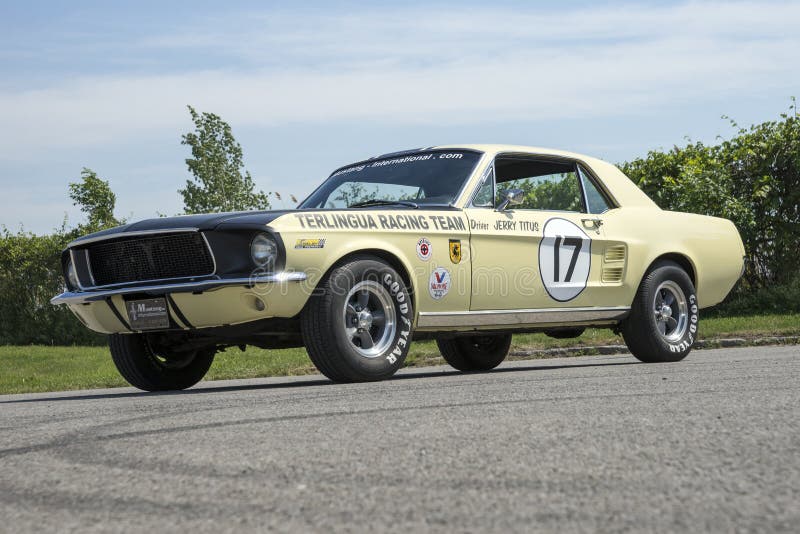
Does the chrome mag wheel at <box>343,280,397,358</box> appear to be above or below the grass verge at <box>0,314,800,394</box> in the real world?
above

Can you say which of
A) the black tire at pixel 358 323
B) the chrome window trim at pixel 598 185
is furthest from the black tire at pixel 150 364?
the chrome window trim at pixel 598 185

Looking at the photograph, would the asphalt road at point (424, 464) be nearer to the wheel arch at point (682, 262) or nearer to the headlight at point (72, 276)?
the headlight at point (72, 276)

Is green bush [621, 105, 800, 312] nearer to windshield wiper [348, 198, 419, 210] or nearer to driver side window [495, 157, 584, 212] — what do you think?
driver side window [495, 157, 584, 212]

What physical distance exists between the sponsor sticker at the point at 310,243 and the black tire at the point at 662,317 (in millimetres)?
3232

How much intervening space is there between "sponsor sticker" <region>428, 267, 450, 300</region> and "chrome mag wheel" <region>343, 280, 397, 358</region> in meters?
0.41

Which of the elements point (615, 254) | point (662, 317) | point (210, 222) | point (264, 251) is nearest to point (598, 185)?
point (615, 254)

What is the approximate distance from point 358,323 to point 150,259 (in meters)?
1.39

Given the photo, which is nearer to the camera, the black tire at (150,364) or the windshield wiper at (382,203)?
the windshield wiper at (382,203)

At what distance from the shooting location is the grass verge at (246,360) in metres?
Result: 11.0

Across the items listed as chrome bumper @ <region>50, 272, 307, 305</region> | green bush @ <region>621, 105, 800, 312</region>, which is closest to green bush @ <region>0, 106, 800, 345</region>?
green bush @ <region>621, 105, 800, 312</region>

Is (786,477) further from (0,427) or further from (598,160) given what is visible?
(598,160)

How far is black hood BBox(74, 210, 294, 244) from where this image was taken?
6258 mm

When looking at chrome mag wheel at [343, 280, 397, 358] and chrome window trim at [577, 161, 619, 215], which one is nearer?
chrome mag wheel at [343, 280, 397, 358]

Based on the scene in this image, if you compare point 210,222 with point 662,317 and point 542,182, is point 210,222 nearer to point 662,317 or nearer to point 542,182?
point 542,182
